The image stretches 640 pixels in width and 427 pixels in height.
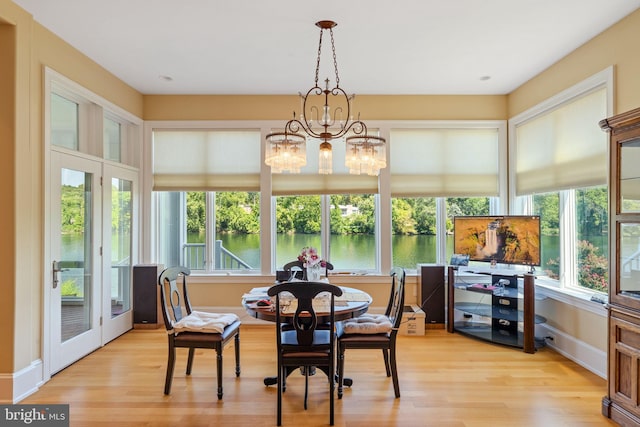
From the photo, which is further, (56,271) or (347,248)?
(347,248)

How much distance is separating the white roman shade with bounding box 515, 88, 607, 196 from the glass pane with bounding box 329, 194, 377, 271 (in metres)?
1.92

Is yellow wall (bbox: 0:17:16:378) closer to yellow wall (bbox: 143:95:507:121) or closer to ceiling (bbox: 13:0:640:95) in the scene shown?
ceiling (bbox: 13:0:640:95)

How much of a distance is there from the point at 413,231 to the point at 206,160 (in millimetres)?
2922

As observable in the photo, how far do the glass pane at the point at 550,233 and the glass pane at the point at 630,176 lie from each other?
160 centimetres

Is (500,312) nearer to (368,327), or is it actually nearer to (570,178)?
(570,178)

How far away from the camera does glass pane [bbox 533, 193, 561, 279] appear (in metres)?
4.02

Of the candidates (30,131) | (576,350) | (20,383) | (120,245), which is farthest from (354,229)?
(20,383)

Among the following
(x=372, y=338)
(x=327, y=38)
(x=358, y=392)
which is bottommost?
(x=358, y=392)

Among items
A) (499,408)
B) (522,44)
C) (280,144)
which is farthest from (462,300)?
(280,144)

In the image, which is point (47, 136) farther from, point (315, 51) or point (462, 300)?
point (462, 300)

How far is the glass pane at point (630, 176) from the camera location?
2438 millimetres

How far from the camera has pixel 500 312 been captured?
424 centimetres

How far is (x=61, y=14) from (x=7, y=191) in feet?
4.82

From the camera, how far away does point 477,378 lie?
10.5ft
